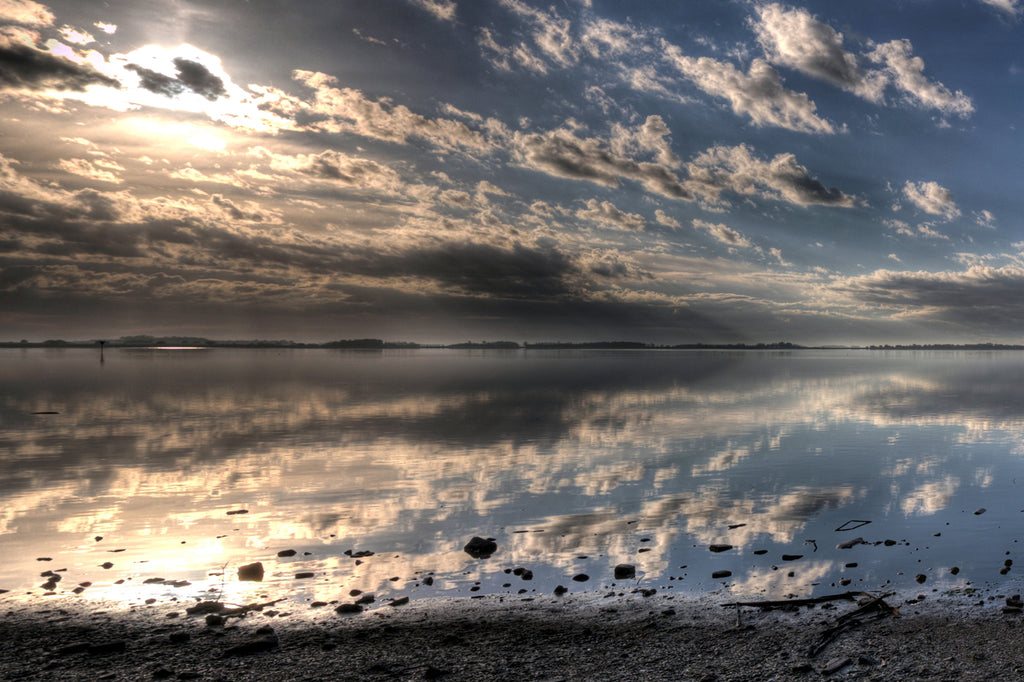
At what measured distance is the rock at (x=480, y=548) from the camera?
18266mm

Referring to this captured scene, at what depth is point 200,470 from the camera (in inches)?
1249

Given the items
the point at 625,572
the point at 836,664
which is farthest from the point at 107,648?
the point at 836,664

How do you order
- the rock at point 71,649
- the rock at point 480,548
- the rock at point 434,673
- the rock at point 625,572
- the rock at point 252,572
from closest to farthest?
1. the rock at point 434,673
2. the rock at point 71,649
3. the rock at point 252,572
4. the rock at point 625,572
5. the rock at point 480,548

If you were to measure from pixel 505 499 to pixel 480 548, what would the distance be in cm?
676

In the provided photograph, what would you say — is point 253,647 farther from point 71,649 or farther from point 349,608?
point 71,649

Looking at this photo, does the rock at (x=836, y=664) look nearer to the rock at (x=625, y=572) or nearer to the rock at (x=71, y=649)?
the rock at (x=625, y=572)

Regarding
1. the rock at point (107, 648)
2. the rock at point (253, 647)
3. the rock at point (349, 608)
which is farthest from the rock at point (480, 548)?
the rock at point (107, 648)

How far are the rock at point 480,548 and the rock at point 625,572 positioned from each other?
13.0 ft

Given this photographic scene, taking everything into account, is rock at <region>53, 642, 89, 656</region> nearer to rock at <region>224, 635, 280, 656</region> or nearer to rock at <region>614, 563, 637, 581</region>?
rock at <region>224, 635, 280, 656</region>

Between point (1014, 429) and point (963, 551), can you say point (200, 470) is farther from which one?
point (1014, 429)

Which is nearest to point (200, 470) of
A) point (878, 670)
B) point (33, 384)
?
point (878, 670)

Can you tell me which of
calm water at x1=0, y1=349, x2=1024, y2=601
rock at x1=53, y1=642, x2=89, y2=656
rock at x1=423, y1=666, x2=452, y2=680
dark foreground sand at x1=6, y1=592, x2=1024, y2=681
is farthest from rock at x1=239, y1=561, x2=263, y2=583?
rock at x1=423, y1=666, x2=452, y2=680

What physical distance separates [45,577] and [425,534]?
405 inches

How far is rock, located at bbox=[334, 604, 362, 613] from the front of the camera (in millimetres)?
13836
